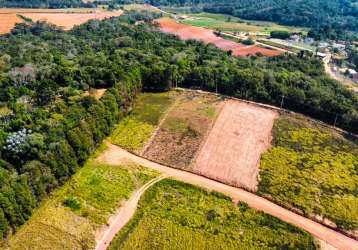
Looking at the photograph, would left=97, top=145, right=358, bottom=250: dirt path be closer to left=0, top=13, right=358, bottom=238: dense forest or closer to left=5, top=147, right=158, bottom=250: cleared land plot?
left=5, top=147, right=158, bottom=250: cleared land plot

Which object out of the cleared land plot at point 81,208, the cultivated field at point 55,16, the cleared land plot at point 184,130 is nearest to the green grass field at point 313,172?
the cleared land plot at point 184,130

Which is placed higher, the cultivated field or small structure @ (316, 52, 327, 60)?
the cultivated field

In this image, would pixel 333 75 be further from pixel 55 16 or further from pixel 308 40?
pixel 55 16

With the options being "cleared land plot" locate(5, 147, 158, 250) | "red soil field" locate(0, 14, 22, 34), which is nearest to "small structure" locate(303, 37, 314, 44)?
"cleared land plot" locate(5, 147, 158, 250)

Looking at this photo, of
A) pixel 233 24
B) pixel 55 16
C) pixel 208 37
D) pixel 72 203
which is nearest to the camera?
pixel 72 203

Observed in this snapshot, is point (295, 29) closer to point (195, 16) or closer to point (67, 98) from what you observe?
point (195, 16)

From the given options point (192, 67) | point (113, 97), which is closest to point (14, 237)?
point (113, 97)

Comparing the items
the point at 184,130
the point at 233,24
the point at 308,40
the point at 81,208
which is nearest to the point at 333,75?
the point at 308,40
